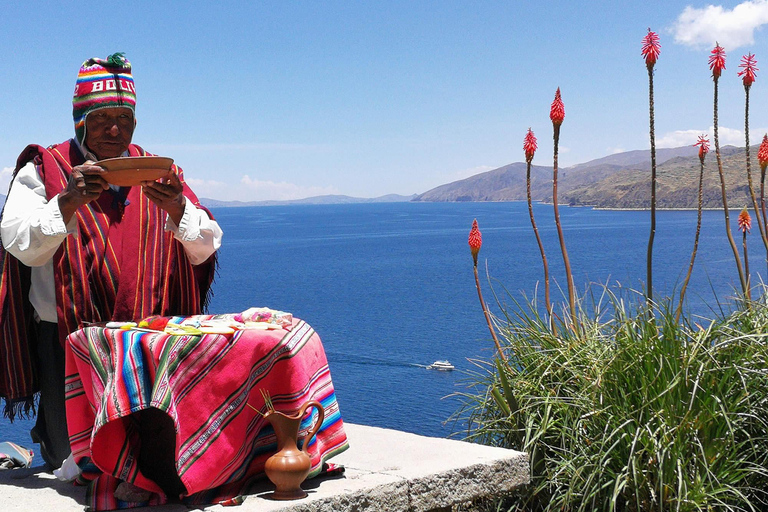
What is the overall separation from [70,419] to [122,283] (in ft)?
1.76

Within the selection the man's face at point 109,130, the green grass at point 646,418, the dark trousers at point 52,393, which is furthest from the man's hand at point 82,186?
the green grass at point 646,418

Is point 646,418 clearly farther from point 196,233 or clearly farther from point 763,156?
point 763,156

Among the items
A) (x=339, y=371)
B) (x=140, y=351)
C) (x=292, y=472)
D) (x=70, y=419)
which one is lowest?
(x=339, y=371)

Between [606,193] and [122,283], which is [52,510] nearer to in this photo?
[122,283]

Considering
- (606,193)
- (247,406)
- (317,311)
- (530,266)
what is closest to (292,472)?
(247,406)

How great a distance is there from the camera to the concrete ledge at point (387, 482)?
2990mm

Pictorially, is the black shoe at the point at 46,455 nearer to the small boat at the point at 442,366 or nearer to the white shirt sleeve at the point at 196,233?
the white shirt sleeve at the point at 196,233

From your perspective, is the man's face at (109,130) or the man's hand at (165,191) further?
the man's face at (109,130)

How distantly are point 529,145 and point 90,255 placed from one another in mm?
2645

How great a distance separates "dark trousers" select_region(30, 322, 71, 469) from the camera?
3.29 meters

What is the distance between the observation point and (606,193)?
16850 cm

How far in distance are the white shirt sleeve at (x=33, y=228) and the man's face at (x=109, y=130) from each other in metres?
0.32

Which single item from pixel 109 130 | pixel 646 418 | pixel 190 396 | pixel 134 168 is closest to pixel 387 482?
pixel 190 396

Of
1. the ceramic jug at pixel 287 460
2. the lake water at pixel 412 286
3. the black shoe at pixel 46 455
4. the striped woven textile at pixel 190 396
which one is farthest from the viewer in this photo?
the lake water at pixel 412 286
